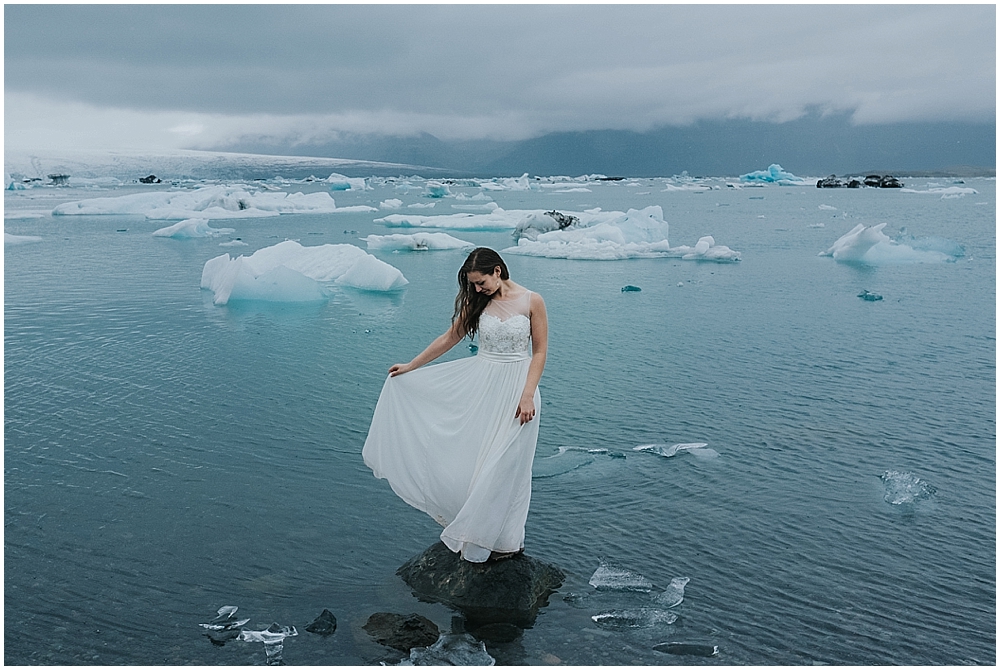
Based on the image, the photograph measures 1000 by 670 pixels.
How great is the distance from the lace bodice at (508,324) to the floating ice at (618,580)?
4.24 ft

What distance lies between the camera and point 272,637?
3965mm

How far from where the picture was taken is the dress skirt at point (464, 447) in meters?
4.10

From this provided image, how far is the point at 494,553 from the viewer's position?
14.2 feet

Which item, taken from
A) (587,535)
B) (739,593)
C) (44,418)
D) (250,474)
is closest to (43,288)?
(44,418)

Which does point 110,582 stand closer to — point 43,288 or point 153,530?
point 153,530

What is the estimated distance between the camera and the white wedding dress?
408cm

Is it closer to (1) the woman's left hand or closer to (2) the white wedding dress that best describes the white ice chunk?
(2) the white wedding dress

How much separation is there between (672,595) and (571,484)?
149cm

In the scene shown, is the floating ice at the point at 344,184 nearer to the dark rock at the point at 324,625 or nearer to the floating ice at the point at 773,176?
the floating ice at the point at 773,176

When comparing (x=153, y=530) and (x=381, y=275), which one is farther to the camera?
(x=381, y=275)

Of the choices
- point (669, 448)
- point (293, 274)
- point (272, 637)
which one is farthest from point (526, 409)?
point (293, 274)

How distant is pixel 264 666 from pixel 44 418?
4377mm

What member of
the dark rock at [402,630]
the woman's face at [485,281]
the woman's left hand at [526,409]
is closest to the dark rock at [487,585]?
the dark rock at [402,630]

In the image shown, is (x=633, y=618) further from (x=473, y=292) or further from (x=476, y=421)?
(x=473, y=292)
